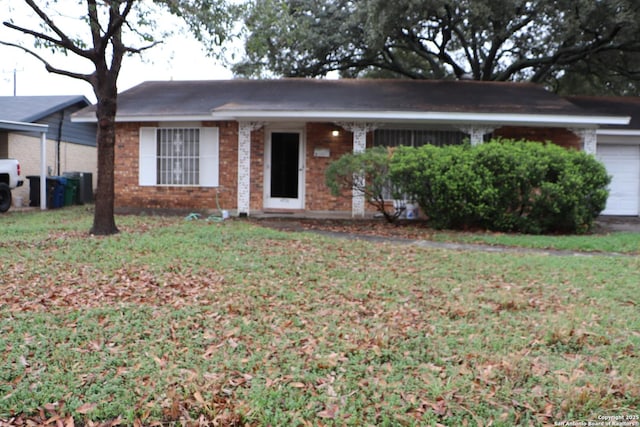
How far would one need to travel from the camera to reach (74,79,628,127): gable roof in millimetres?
12516

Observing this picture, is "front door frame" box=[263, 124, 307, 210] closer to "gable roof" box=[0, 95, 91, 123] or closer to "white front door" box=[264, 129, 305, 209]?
"white front door" box=[264, 129, 305, 209]

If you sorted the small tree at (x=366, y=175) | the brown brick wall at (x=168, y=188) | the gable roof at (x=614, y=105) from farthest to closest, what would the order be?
the gable roof at (x=614, y=105)
the brown brick wall at (x=168, y=188)
the small tree at (x=366, y=175)

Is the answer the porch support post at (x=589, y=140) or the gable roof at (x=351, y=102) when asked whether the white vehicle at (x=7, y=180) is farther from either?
the porch support post at (x=589, y=140)

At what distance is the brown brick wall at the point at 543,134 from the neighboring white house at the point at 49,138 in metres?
14.3

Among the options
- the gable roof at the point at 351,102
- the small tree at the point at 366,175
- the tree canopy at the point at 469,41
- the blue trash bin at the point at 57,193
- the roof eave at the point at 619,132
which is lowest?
the blue trash bin at the point at 57,193

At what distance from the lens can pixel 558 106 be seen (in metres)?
13.4

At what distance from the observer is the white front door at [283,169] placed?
14141 millimetres

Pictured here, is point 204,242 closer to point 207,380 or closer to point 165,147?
point 207,380

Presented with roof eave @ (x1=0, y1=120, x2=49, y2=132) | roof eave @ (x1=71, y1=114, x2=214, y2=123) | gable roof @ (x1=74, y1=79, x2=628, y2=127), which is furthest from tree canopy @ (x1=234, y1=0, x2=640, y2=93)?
roof eave @ (x1=0, y1=120, x2=49, y2=132)

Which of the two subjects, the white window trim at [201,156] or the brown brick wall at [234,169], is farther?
the white window trim at [201,156]

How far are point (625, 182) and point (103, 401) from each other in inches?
615

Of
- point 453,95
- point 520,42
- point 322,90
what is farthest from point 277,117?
point 520,42

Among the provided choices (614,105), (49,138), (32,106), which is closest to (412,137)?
(614,105)

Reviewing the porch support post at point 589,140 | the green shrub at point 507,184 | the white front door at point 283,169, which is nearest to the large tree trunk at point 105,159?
the white front door at point 283,169
